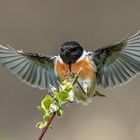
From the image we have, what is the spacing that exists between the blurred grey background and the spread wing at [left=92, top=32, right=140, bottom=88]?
2.90 m

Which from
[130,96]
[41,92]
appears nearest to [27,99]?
[41,92]

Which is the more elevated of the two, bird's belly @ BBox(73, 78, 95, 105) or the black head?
the black head

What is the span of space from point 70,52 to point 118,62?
40 centimetres

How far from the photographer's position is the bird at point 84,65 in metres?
4.25

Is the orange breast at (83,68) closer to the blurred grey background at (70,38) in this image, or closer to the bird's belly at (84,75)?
the bird's belly at (84,75)

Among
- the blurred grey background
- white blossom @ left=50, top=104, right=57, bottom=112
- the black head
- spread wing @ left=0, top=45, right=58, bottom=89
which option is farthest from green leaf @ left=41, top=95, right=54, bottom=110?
the blurred grey background

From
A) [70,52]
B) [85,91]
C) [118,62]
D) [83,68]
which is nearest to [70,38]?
[118,62]

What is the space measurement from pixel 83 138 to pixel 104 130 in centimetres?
47

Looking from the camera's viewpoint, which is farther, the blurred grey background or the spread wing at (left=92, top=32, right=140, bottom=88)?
the blurred grey background

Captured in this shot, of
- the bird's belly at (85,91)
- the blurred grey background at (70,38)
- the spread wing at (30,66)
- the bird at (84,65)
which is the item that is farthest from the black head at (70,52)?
the blurred grey background at (70,38)

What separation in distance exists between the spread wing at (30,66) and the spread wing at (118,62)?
29cm

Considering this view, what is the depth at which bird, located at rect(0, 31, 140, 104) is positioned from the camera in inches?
167

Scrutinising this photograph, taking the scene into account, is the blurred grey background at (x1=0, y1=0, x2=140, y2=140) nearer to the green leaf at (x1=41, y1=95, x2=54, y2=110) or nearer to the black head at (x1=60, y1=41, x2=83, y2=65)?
the black head at (x1=60, y1=41, x2=83, y2=65)

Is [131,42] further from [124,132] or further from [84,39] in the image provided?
[84,39]
